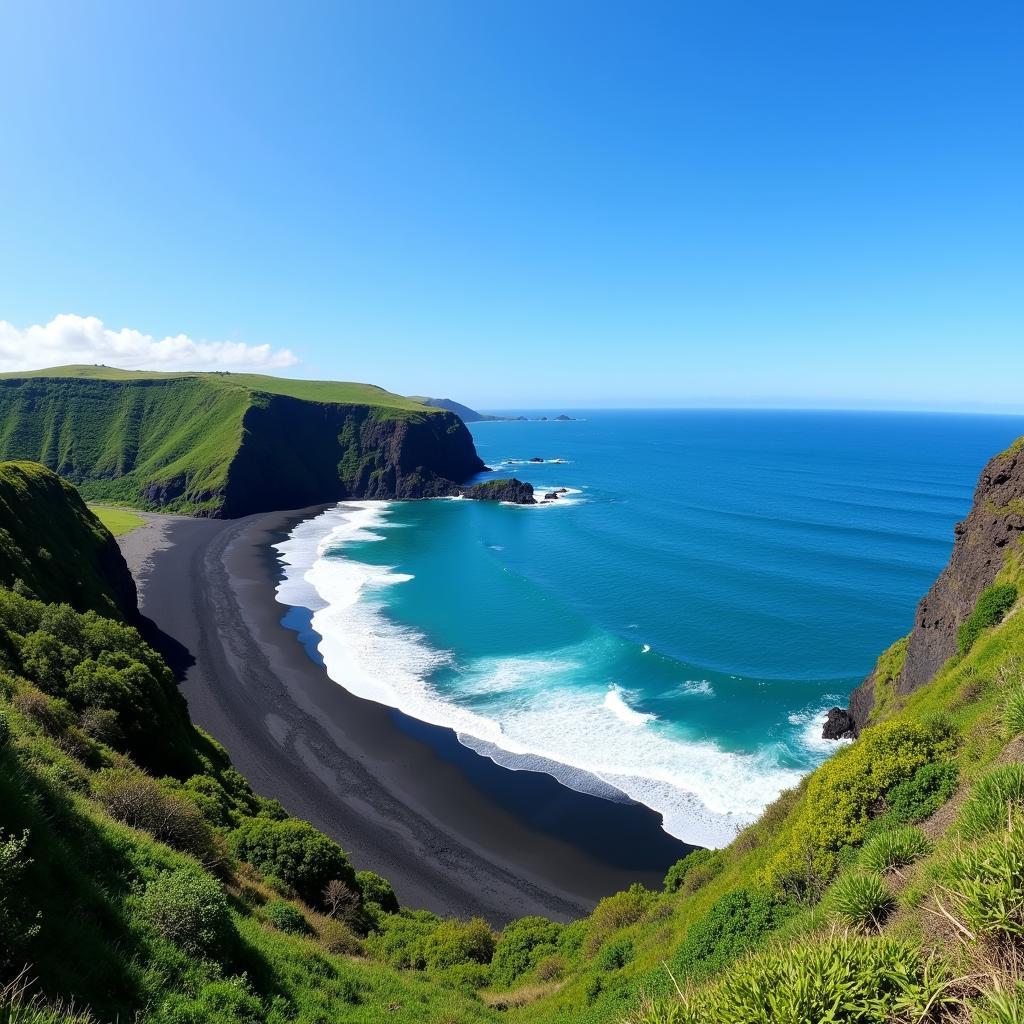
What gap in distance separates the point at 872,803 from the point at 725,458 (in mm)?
181256

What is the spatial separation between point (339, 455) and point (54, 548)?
109 m

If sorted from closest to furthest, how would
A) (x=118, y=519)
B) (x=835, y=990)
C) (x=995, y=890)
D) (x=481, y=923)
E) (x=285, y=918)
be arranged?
(x=835, y=990)
(x=995, y=890)
(x=285, y=918)
(x=481, y=923)
(x=118, y=519)

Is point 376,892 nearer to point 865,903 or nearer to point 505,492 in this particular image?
point 865,903

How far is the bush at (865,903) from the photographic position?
26.3 feet

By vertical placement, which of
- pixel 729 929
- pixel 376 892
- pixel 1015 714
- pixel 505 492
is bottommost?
pixel 376 892

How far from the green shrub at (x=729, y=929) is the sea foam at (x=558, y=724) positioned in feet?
62.5

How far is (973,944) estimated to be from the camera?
219 inches

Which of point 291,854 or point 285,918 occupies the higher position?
point 285,918

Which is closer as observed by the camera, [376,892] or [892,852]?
[892,852]

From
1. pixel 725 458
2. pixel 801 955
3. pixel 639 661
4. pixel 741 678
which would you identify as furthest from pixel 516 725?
pixel 725 458

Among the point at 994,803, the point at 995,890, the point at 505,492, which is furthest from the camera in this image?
the point at 505,492

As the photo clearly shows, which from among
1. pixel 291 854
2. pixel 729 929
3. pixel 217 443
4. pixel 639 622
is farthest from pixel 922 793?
pixel 217 443

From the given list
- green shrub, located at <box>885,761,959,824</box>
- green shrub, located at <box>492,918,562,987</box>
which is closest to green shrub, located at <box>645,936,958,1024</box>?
green shrub, located at <box>885,761,959,824</box>

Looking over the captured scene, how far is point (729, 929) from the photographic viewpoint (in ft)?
41.7
